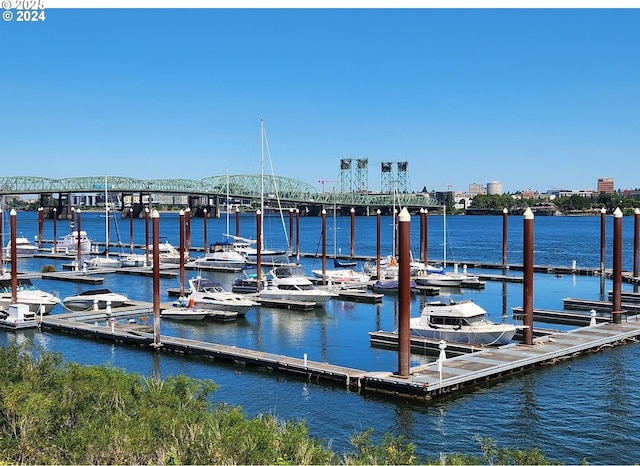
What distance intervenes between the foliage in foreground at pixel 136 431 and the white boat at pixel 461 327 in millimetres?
12631

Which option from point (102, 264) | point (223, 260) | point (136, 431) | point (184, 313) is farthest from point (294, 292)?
point (102, 264)

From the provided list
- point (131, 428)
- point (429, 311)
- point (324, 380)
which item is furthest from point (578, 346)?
point (131, 428)

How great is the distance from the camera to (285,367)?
2691 cm

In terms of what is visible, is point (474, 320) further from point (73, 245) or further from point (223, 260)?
point (73, 245)

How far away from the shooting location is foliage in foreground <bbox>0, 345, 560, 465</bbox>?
1360cm

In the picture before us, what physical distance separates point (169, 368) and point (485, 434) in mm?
13073

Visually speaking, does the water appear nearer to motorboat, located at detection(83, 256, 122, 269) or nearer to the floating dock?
the floating dock

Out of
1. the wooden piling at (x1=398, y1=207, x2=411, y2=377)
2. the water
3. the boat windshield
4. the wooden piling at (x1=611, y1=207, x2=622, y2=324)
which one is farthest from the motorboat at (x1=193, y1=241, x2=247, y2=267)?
the wooden piling at (x1=398, y1=207, x2=411, y2=377)

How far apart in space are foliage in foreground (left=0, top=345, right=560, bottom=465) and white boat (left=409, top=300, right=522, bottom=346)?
1263cm

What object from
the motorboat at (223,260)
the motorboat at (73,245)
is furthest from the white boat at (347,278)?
the motorboat at (73,245)

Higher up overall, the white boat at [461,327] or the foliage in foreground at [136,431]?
the foliage in foreground at [136,431]

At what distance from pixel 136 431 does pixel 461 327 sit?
63.5 ft

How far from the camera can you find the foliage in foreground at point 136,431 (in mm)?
13602

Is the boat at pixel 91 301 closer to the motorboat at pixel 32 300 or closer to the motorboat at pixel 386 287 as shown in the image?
the motorboat at pixel 32 300
